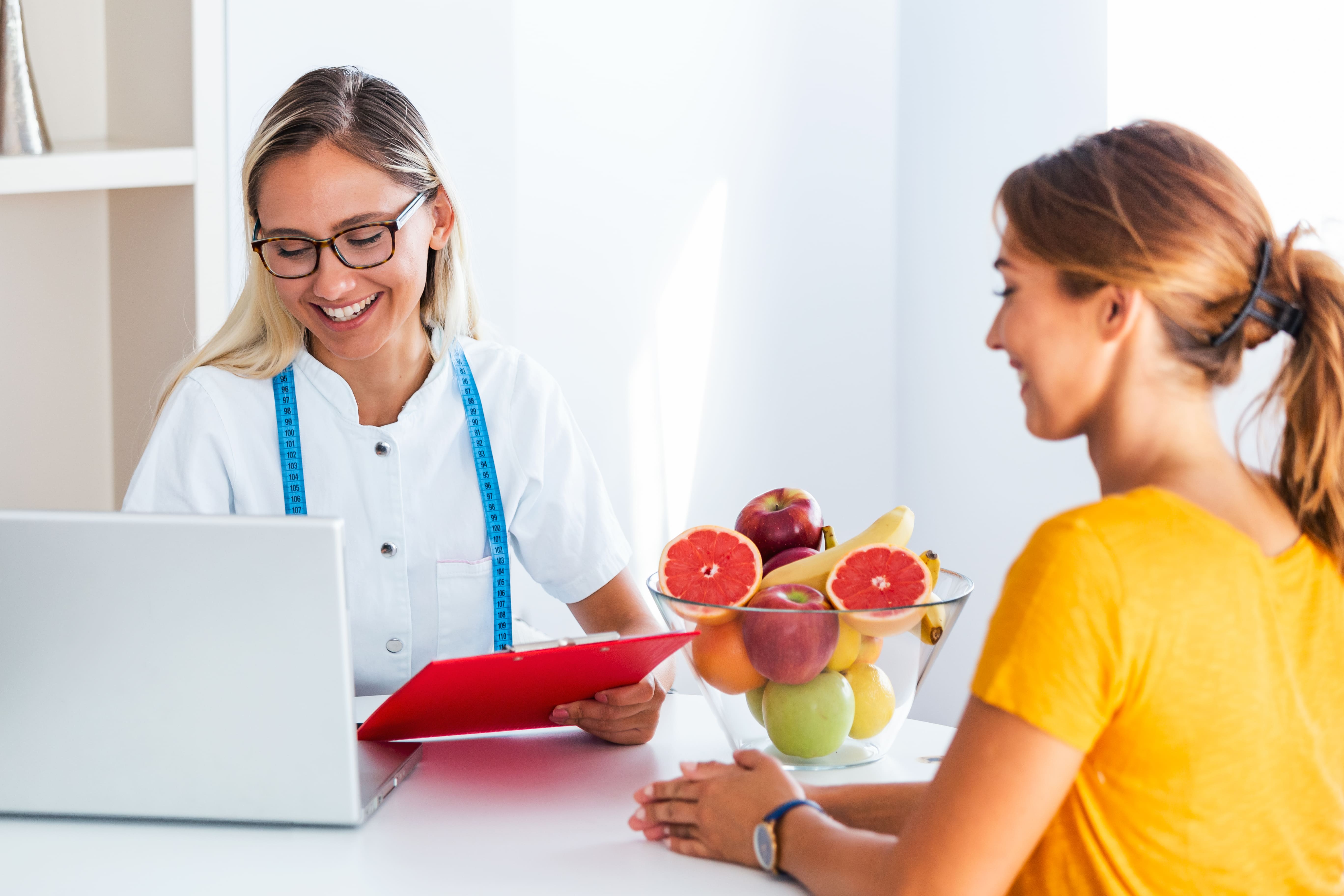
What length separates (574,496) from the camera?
5.80ft

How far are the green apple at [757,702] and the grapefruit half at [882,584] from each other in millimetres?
110

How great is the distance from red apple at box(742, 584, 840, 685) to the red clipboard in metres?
0.06

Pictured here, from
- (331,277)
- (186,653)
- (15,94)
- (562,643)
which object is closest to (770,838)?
(562,643)

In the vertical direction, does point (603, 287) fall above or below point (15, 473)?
above

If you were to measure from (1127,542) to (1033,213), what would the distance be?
0.89ft

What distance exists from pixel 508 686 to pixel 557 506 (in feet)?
2.15

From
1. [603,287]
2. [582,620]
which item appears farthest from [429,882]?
[603,287]

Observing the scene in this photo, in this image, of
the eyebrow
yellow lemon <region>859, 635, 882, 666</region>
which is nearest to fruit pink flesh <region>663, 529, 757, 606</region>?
yellow lemon <region>859, 635, 882, 666</region>

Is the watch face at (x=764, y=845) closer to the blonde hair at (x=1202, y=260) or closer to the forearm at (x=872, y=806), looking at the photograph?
the forearm at (x=872, y=806)

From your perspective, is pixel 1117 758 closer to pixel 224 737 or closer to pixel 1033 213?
pixel 1033 213

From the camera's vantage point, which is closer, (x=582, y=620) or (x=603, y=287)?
(x=582, y=620)

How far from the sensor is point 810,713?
111cm

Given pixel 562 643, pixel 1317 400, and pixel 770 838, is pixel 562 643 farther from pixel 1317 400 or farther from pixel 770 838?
pixel 1317 400

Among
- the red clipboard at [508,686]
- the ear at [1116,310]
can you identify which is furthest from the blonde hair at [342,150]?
the ear at [1116,310]
